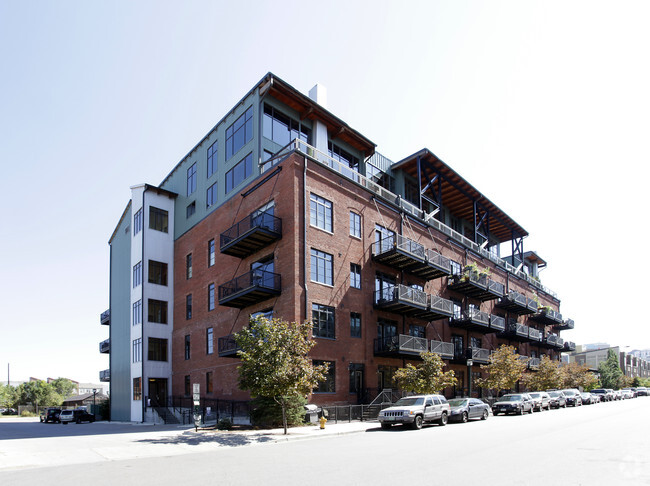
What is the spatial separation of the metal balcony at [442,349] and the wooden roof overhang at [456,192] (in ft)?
46.0

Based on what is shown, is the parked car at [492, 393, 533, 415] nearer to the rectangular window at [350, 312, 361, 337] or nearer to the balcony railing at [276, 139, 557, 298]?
the rectangular window at [350, 312, 361, 337]

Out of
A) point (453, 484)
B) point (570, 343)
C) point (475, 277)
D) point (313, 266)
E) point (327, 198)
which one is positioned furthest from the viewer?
point (570, 343)

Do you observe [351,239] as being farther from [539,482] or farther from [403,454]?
[539,482]

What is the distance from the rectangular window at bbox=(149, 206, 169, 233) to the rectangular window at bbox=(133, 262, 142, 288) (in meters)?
3.29

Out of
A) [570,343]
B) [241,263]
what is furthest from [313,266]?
[570,343]

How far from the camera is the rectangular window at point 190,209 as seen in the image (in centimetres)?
3981

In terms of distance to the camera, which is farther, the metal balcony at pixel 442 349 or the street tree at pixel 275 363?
the metal balcony at pixel 442 349

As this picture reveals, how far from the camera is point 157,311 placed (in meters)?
39.7

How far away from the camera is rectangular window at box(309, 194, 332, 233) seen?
2869cm

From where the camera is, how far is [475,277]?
41.9 metres

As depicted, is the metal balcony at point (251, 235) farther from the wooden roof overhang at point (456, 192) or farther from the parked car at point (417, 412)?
the wooden roof overhang at point (456, 192)

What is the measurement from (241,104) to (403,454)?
2615 cm

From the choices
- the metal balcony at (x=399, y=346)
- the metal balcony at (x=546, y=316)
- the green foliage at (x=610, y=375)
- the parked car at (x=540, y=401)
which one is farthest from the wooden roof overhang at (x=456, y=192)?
the green foliage at (x=610, y=375)

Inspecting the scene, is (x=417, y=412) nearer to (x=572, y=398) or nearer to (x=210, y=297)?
(x=210, y=297)
